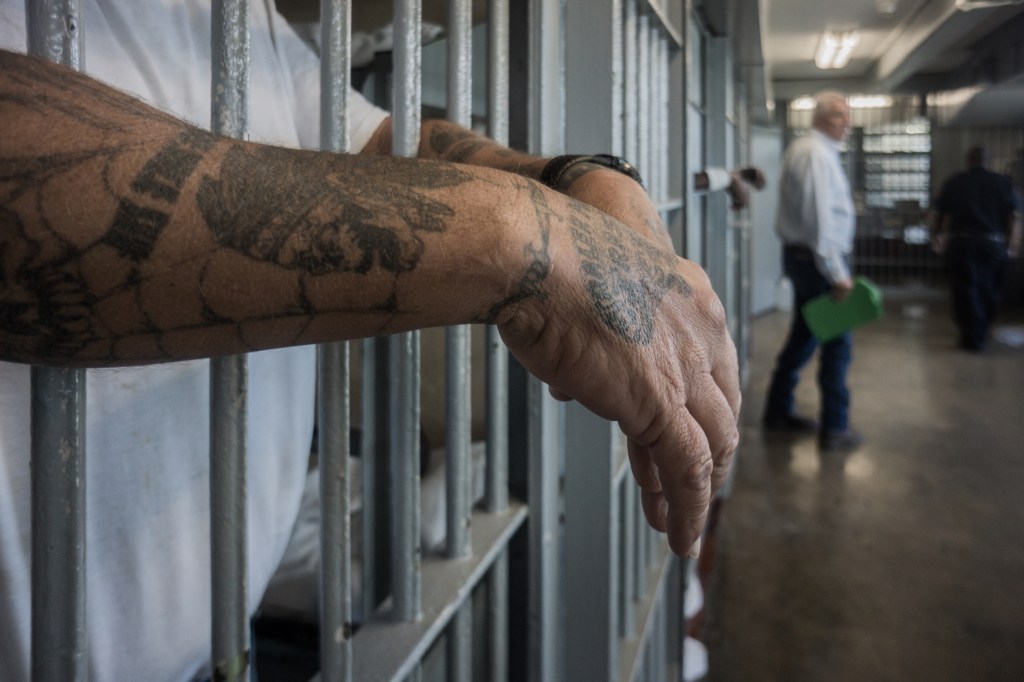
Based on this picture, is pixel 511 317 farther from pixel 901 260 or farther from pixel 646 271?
pixel 901 260

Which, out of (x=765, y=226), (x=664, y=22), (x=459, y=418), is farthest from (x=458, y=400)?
(x=765, y=226)

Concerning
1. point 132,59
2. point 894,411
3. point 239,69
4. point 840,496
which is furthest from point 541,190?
point 894,411

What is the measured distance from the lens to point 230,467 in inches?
22.3

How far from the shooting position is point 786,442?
15.5 feet

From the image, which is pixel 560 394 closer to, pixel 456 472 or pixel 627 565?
pixel 456 472

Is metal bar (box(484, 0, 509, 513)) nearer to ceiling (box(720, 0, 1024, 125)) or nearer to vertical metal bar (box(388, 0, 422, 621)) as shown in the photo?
vertical metal bar (box(388, 0, 422, 621))

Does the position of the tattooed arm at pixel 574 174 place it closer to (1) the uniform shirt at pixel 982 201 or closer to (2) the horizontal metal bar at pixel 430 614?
(2) the horizontal metal bar at pixel 430 614

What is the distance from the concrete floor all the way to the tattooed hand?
197 cm

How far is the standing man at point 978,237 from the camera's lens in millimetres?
7211

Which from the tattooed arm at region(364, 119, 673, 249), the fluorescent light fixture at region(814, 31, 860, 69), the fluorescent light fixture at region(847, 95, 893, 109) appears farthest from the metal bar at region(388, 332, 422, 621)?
the fluorescent light fixture at region(847, 95, 893, 109)

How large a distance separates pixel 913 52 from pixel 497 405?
841 cm

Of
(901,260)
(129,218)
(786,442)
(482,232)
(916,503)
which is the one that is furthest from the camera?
(901,260)

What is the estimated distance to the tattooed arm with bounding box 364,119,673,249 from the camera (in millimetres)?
771

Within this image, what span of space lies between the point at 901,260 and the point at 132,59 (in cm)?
1218
